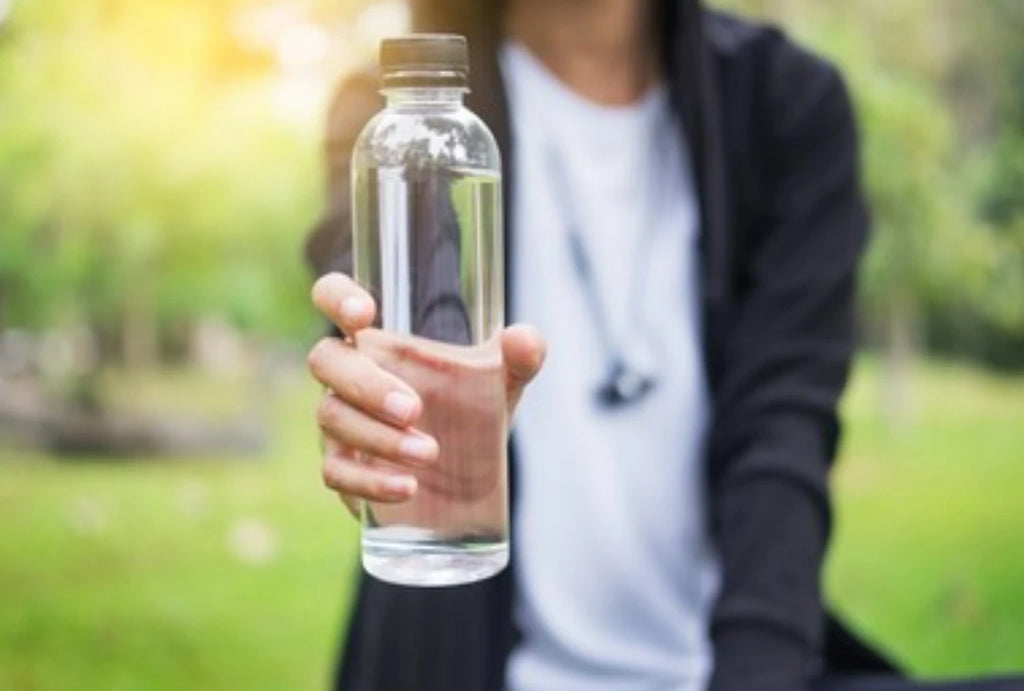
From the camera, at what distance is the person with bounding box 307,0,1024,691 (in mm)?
1217

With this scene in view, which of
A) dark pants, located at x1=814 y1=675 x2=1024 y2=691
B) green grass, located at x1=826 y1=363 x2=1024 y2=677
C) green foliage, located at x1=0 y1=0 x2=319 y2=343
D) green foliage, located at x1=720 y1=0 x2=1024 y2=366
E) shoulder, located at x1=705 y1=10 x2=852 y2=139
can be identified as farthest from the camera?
green foliage, located at x1=720 y1=0 x2=1024 y2=366

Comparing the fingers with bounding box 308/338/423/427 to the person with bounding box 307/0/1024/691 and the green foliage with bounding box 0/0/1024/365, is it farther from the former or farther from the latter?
the green foliage with bounding box 0/0/1024/365

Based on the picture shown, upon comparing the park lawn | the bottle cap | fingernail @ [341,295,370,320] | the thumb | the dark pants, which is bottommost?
the park lawn

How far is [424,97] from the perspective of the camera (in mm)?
831

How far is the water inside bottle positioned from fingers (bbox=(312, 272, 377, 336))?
0.02m

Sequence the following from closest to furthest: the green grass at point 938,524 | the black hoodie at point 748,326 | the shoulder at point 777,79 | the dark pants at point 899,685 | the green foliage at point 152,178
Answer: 1. the dark pants at point 899,685
2. the black hoodie at point 748,326
3. the shoulder at point 777,79
4. the green foliage at point 152,178
5. the green grass at point 938,524

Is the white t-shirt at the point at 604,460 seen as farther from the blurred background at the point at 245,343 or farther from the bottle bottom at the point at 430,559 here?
the blurred background at the point at 245,343

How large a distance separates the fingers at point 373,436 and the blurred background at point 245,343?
1458 millimetres

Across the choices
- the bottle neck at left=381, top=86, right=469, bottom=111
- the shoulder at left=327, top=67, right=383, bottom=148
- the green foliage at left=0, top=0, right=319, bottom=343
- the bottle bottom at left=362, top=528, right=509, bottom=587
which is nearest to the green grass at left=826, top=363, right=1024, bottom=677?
the green foliage at left=0, top=0, right=319, bottom=343

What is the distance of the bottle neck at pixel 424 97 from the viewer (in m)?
0.82

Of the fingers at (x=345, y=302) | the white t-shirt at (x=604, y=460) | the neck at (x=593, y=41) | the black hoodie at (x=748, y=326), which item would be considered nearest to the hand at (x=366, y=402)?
the fingers at (x=345, y=302)

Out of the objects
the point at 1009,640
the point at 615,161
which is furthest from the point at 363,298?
the point at 1009,640

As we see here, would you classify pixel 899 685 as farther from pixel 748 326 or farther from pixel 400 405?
pixel 400 405

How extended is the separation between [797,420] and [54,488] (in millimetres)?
1414
